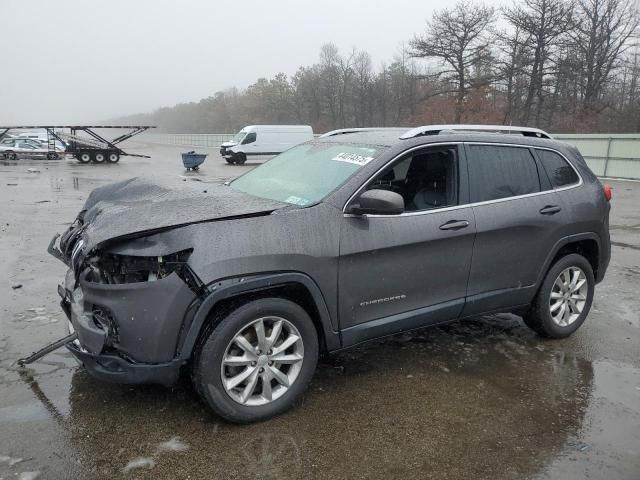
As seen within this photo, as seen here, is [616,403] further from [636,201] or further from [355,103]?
[355,103]

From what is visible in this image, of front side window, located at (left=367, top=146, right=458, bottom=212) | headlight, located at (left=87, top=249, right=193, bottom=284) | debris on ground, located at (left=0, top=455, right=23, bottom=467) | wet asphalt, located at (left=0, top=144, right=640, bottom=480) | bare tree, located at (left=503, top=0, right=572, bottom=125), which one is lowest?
wet asphalt, located at (left=0, top=144, right=640, bottom=480)

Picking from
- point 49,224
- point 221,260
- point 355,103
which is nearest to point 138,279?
point 221,260

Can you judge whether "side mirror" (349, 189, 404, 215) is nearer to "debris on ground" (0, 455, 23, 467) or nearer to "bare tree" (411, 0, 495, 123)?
"debris on ground" (0, 455, 23, 467)

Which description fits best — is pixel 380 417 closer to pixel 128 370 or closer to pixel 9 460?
pixel 128 370

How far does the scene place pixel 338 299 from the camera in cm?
337

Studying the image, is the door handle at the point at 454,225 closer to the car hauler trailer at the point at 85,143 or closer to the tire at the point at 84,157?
the car hauler trailer at the point at 85,143

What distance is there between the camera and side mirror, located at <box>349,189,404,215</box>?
333 cm

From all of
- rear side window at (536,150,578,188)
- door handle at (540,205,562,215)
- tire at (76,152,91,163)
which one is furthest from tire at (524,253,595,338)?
tire at (76,152,91,163)

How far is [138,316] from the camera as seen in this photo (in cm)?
285

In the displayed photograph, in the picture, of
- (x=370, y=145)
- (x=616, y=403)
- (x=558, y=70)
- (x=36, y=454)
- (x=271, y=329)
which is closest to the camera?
(x=36, y=454)

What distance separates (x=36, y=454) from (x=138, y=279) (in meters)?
1.09

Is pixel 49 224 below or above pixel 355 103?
below

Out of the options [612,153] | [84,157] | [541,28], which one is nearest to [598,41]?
[541,28]

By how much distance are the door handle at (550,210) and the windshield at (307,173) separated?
1.55 m
